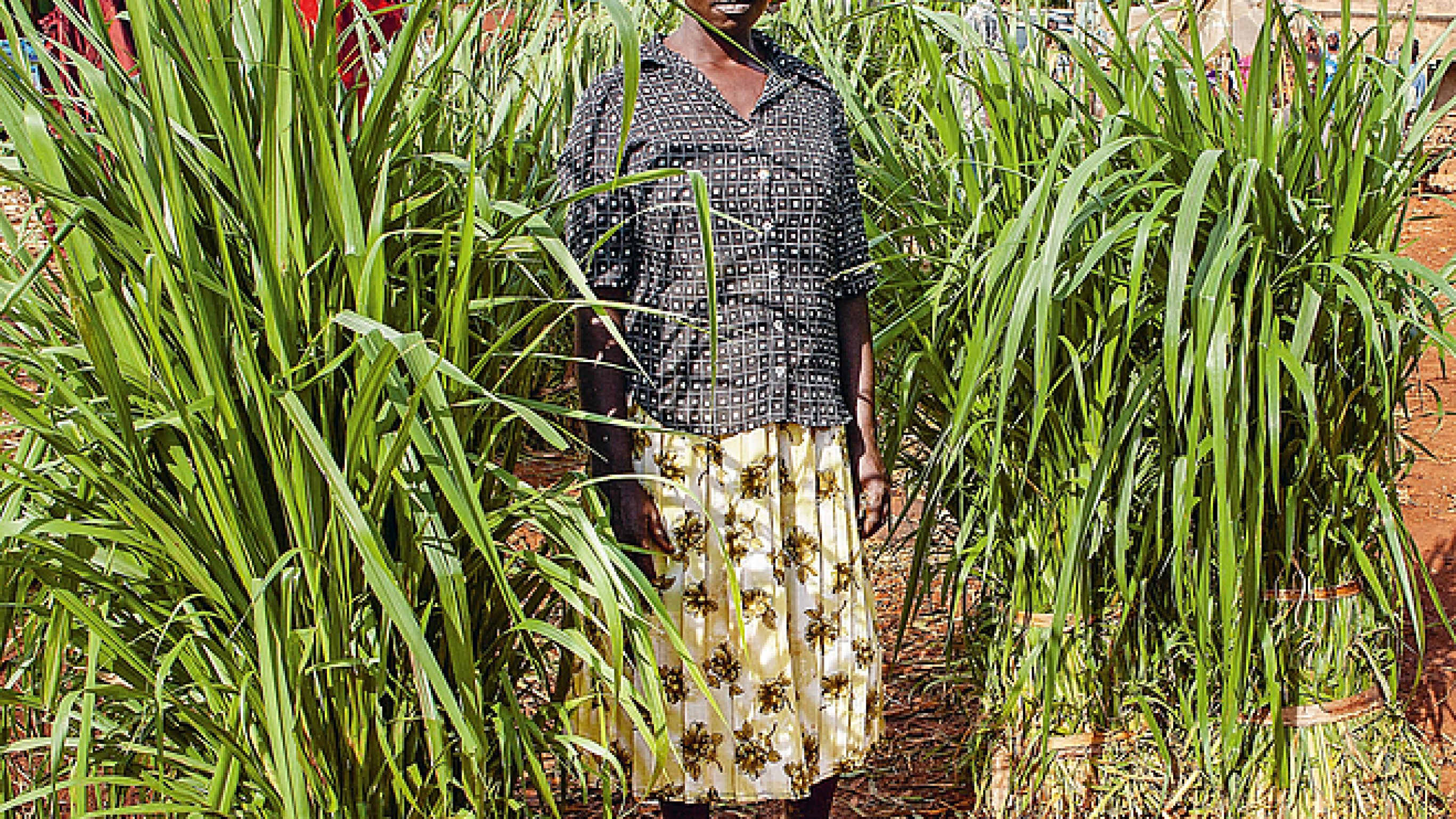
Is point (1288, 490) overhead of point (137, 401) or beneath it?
beneath

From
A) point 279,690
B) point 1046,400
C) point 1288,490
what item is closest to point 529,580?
point 279,690

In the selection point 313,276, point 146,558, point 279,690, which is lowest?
point 279,690

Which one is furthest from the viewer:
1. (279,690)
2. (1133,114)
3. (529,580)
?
(1133,114)

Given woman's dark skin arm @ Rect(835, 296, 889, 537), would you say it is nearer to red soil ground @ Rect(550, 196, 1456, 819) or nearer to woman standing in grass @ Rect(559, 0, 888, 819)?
woman standing in grass @ Rect(559, 0, 888, 819)

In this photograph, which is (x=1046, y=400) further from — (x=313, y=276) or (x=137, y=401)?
(x=137, y=401)

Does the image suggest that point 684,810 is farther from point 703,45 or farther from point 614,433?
point 703,45

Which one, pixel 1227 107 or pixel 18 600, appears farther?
pixel 1227 107

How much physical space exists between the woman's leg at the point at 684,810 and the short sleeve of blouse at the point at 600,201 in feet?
2.44

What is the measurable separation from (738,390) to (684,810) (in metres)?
0.61

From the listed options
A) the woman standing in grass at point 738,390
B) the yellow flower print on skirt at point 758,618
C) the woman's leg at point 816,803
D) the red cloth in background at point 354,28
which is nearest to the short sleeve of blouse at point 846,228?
the woman standing in grass at point 738,390

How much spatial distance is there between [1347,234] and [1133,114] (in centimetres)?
32

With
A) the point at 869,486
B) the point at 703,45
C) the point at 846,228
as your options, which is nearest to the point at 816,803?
the point at 869,486

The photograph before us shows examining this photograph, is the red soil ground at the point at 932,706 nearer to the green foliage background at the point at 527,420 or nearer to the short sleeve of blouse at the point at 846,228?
the green foliage background at the point at 527,420

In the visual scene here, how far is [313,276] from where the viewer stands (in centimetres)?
135
